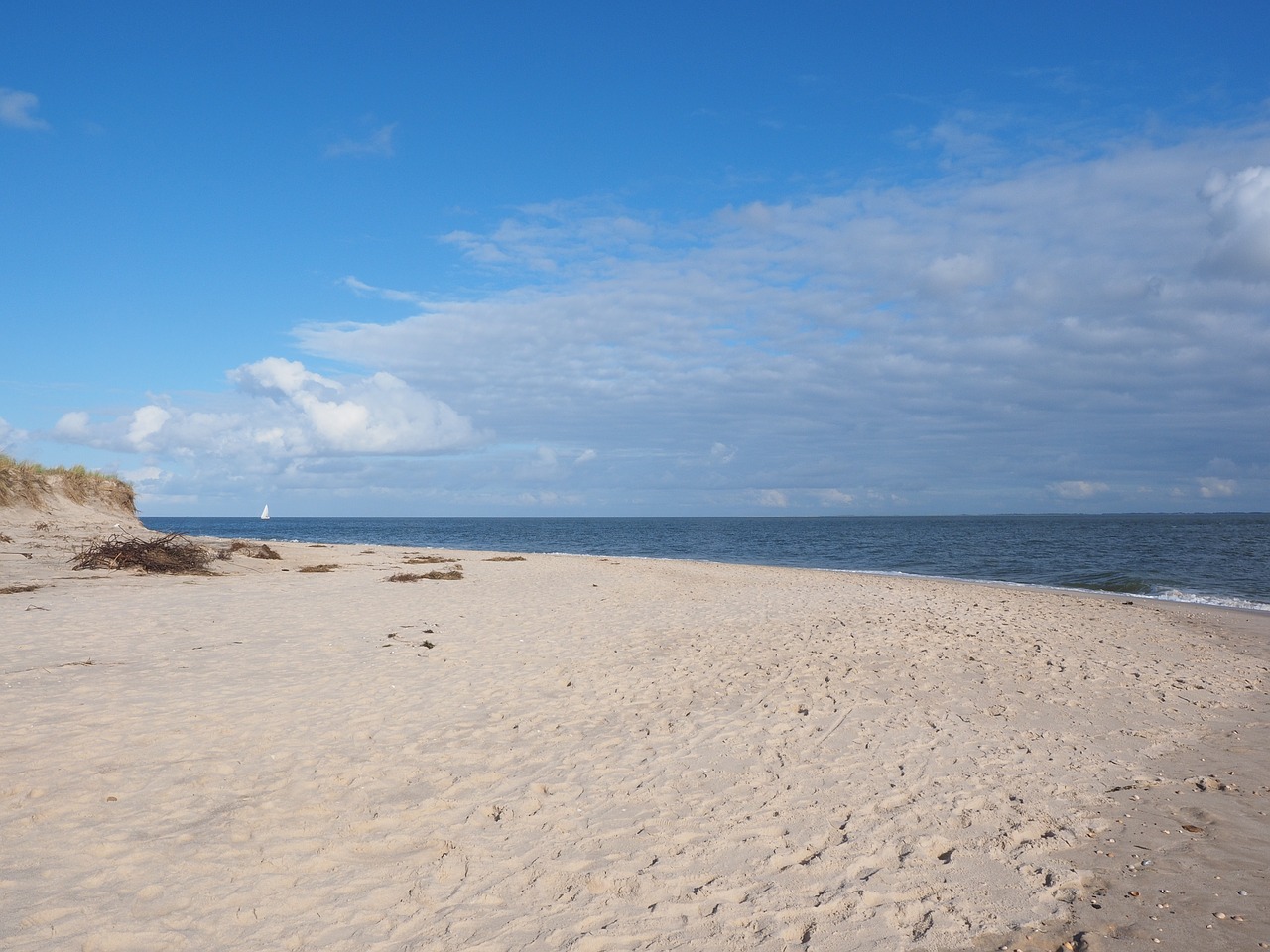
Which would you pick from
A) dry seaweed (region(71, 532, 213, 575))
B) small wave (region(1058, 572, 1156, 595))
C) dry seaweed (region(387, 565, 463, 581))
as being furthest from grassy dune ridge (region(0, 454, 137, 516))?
small wave (region(1058, 572, 1156, 595))

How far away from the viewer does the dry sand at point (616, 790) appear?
4.47m

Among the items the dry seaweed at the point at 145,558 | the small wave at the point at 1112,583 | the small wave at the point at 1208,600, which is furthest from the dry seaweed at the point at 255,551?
the small wave at the point at 1208,600

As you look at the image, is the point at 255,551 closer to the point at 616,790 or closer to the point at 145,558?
the point at 145,558

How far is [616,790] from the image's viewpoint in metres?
6.28

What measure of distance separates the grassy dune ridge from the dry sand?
27008 mm

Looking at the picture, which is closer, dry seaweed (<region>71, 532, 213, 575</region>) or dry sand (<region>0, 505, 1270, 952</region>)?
dry sand (<region>0, 505, 1270, 952</region>)

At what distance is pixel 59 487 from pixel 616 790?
4164 centimetres

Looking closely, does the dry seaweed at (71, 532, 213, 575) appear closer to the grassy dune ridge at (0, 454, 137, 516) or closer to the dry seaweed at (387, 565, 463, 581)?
the dry seaweed at (387, 565, 463, 581)

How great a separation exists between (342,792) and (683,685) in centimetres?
470

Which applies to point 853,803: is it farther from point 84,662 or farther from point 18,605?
point 18,605

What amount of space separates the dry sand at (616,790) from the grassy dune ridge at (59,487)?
2701 cm

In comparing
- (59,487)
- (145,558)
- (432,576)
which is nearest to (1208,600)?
(432,576)

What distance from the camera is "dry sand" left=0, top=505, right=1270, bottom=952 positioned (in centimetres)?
447

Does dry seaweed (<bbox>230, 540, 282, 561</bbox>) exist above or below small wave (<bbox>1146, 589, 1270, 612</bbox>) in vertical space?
above
